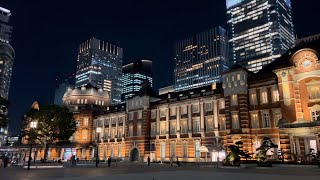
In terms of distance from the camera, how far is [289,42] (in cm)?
17975

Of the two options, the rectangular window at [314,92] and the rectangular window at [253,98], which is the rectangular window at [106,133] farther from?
the rectangular window at [314,92]

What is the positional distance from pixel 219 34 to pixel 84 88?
430ft

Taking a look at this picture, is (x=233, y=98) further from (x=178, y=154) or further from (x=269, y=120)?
(x=178, y=154)

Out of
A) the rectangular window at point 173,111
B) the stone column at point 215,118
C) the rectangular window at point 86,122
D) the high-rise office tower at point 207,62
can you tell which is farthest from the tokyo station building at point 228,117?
the high-rise office tower at point 207,62

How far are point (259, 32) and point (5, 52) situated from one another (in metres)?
152

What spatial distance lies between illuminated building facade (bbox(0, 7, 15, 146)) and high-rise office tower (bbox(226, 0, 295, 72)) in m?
140

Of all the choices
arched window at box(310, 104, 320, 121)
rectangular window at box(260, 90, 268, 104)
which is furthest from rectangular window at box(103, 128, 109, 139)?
arched window at box(310, 104, 320, 121)

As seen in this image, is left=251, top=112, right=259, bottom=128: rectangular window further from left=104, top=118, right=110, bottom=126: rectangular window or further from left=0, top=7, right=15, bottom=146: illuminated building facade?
left=0, top=7, right=15, bottom=146: illuminated building facade

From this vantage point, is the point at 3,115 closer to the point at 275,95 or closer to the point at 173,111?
the point at 173,111

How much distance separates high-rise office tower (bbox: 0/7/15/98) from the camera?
6401 inches

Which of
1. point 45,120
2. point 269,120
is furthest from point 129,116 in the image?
point 269,120

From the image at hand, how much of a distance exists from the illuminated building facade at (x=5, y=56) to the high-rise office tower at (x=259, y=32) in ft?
459

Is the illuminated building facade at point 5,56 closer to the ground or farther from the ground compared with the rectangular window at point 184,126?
farther from the ground

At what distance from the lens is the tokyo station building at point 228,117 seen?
3978 centimetres
